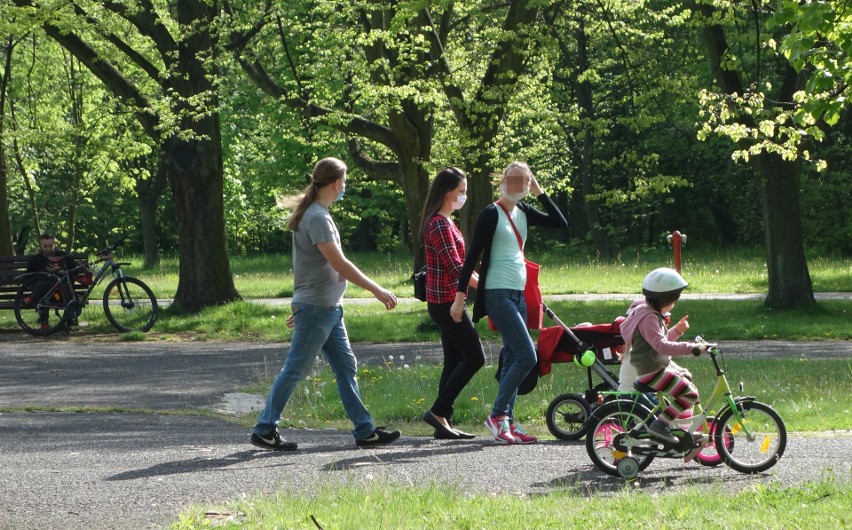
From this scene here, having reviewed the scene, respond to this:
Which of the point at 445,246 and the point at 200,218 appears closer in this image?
the point at 445,246

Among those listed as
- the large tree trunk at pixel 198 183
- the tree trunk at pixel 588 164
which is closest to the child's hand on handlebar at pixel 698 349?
the large tree trunk at pixel 198 183

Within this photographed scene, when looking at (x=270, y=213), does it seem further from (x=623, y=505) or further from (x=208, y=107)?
Answer: (x=623, y=505)

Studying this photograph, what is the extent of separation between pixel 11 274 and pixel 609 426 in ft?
50.4

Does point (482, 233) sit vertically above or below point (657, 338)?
above

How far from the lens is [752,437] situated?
712cm

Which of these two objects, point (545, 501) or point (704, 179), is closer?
point (545, 501)

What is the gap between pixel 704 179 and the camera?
4738 cm

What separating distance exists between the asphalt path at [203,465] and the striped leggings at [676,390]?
1.31 ft

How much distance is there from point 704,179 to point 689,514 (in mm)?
43042

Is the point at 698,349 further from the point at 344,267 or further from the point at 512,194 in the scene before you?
the point at 344,267

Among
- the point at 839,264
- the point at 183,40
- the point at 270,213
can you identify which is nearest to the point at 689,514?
the point at 183,40

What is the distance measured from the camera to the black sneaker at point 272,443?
805 centimetres

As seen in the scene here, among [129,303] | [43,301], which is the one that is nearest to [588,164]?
[129,303]

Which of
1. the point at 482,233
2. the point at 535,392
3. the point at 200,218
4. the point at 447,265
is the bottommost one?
the point at 535,392
